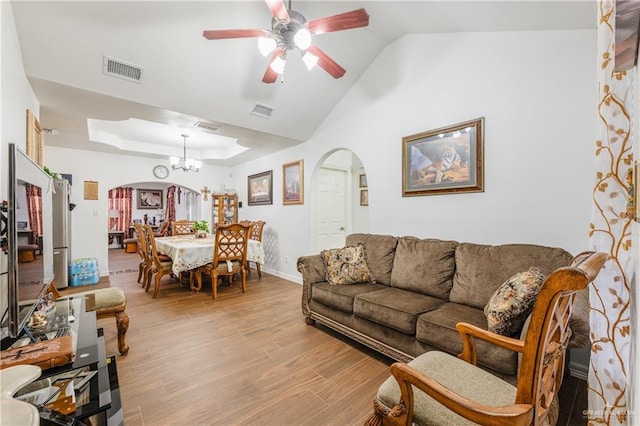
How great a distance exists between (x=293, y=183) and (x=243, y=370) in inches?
132

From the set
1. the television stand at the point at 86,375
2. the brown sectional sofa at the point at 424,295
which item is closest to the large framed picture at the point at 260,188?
the brown sectional sofa at the point at 424,295

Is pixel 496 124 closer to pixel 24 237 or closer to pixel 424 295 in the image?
pixel 424 295

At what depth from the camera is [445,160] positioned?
286cm

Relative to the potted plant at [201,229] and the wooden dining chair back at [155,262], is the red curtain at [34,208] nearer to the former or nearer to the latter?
the wooden dining chair back at [155,262]

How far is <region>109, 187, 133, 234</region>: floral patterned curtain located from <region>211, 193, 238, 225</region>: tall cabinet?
5.25 meters

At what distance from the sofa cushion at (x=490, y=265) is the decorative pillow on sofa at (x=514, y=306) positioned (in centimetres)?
45

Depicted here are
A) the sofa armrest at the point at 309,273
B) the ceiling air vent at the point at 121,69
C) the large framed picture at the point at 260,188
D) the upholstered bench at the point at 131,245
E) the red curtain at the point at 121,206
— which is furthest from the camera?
the red curtain at the point at 121,206

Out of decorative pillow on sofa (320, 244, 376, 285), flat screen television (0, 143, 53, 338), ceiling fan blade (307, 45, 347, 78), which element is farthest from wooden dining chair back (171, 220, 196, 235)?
ceiling fan blade (307, 45, 347, 78)

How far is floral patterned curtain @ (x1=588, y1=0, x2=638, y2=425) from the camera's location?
1140 millimetres

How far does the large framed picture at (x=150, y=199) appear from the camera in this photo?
10.3 m

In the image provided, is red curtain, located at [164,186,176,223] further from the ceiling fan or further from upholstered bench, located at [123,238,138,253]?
the ceiling fan

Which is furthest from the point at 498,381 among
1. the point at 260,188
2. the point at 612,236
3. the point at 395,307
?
the point at 260,188

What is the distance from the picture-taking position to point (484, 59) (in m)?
2.59

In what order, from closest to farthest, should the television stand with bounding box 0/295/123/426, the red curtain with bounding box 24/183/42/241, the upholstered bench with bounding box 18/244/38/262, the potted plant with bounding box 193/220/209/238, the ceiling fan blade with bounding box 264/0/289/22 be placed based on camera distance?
the television stand with bounding box 0/295/123/426 < the upholstered bench with bounding box 18/244/38/262 < the red curtain with bounding box 24/183/42/241 < the ceiling fan blade with bounding box 264/0/289/22 < the potted plant with bounding box 193/220/209/238
